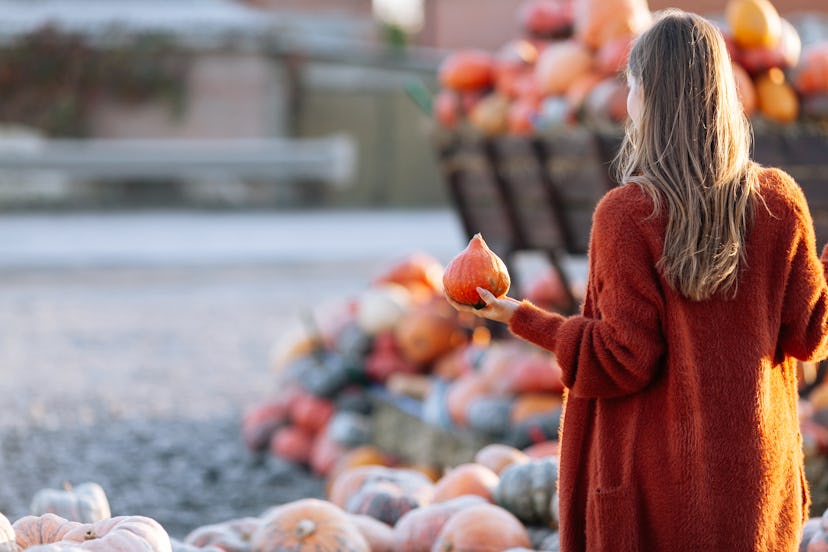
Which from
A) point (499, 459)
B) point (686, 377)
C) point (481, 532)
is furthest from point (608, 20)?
point (686, 377)

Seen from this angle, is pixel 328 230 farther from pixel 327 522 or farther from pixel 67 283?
pixel 327 522

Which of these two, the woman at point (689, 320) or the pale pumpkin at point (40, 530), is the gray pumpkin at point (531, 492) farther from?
the pale pumpkin at point (40, 530)

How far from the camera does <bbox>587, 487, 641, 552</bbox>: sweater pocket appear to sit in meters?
2.54

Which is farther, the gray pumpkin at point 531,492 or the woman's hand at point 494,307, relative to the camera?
the gray pumpkin at point 531,492

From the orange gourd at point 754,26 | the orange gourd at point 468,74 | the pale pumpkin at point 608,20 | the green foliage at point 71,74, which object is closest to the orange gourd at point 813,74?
the orange gourd at point 754,26

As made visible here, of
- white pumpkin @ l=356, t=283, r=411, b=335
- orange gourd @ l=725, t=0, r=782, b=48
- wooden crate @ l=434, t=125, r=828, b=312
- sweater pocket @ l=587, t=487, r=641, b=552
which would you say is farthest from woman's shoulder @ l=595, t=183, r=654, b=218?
white pumpkin @ l=356, t=283, r=411, b=335

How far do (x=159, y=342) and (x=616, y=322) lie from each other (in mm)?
7493

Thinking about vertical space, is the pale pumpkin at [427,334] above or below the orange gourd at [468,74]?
below

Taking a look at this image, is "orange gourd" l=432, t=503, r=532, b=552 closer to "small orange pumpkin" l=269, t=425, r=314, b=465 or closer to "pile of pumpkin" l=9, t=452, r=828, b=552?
"pile of pumpkin" l=9, t=452, r=828, b=552

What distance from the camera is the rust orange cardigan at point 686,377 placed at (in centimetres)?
250

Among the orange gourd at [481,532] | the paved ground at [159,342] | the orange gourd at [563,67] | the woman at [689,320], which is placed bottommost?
the paved ground at [159,342]

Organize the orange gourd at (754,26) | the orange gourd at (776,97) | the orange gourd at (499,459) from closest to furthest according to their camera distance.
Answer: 1. the orange gourd at (499,459)
2. the orange gourd at (776,97)
3. the orange gourd at (754,26)

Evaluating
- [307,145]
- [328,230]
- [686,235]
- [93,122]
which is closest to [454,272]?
→ [686,235]

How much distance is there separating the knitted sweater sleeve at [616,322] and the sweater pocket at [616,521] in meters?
0.20
